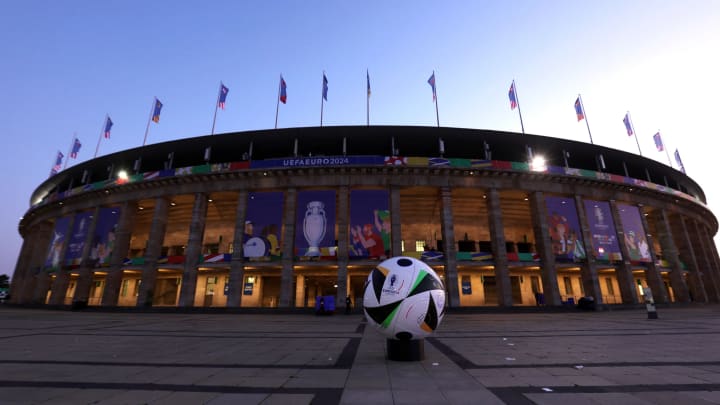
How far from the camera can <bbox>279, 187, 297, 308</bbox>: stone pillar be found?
30.1 m

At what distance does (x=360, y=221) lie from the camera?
3183cm

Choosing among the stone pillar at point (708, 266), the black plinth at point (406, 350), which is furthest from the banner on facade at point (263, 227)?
the stone pillar at point (708, 266)

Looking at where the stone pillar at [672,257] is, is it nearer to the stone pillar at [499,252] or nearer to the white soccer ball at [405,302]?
the stone pillar at [499,252]

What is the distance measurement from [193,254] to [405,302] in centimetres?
3202

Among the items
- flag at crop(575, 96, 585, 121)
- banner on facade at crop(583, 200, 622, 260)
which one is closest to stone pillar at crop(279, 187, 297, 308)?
banner on facade at crop(583, 200, 622, 260)

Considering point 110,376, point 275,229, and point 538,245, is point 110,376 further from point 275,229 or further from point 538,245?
point 538,245

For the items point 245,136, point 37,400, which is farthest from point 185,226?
point 37,400

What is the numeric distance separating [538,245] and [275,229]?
93.6ft

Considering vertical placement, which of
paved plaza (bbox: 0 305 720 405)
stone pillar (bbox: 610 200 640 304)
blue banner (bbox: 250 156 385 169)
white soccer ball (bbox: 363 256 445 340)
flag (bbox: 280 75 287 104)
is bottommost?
paved plaza (bbox: 0 305 720 405)

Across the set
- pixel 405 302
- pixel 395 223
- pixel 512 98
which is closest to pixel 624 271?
pixel 512 98

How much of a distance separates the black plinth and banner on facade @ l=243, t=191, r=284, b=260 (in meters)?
25.4

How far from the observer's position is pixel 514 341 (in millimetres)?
11516

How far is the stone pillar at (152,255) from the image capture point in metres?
32.3

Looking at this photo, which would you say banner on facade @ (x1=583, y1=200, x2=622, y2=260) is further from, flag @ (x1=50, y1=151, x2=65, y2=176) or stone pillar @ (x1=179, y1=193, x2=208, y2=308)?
flag @ (x1=50, y1=151, x2=65, y2=176)
